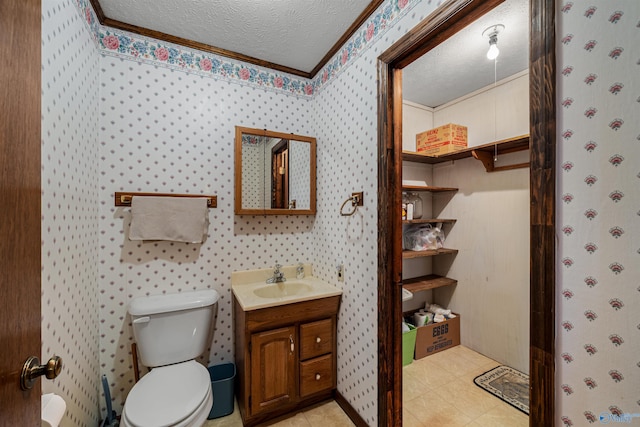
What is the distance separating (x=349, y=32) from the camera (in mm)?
1769

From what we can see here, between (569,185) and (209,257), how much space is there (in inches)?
78.9

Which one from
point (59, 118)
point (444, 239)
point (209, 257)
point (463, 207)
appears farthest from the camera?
point (444, 239)

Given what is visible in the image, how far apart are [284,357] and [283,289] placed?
0.49 m

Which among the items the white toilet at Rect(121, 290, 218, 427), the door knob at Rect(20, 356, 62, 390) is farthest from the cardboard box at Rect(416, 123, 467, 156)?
the door knob at Rect(20, 356, 62, 390)

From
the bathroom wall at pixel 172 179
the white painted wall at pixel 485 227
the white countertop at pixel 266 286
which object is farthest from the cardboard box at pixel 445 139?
the white countertop at pixel 266 286

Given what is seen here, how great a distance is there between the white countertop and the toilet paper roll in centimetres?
88

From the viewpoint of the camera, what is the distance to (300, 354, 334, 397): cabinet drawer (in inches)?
71.6

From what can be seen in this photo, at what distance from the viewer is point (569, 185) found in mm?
801

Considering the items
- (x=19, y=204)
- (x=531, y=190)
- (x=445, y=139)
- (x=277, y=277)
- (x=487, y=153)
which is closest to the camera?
(x=19, y=204)

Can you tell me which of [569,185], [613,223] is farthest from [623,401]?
[569,185]

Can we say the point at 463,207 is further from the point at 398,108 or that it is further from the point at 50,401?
the point at 50,401

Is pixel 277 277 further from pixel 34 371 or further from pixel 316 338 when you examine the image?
pixel 34 371

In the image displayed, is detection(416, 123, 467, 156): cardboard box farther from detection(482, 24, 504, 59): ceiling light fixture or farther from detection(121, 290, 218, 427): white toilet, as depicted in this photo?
detection(121, 290, 218, 427): white toilet

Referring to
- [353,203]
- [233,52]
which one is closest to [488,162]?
[353,203]
